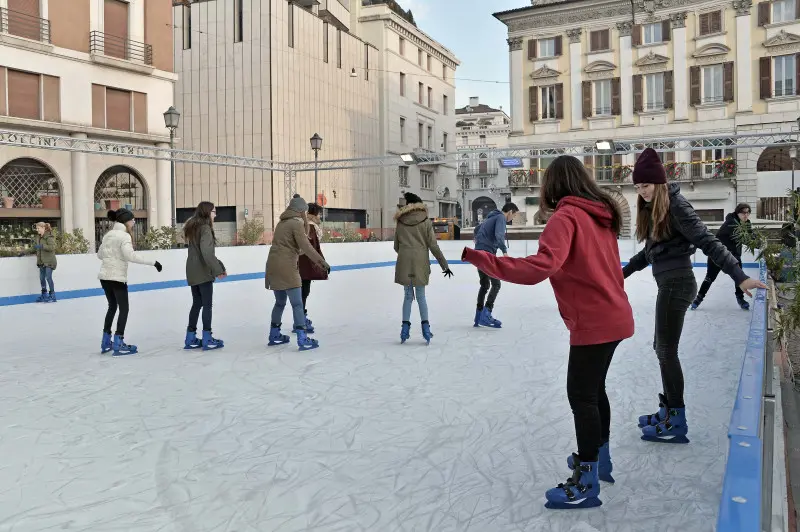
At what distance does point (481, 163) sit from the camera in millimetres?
65500

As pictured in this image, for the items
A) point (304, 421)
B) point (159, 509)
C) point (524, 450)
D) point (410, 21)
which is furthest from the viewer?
point (410, 21)

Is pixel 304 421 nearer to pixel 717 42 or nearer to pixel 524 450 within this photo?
pixel 524 450

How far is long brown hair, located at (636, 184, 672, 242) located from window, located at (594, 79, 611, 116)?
3186 cm

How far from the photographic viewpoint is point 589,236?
297 centimetres

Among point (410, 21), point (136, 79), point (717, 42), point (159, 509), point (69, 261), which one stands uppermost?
point (410, 21)

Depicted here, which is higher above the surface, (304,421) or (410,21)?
(410,21)

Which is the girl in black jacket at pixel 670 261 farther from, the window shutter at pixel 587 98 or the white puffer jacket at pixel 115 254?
the window shutter at pixel 587 98

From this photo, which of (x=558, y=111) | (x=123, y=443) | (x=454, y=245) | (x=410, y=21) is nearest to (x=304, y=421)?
(x=123, y=443)

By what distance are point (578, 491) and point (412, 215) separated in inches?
183

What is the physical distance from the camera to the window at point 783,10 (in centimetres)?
3003

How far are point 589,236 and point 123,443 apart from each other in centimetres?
289

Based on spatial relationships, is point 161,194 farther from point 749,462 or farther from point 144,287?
point 749,462

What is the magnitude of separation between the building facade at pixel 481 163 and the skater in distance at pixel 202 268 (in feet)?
163

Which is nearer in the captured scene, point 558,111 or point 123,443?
point 123,443
